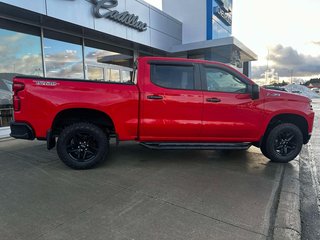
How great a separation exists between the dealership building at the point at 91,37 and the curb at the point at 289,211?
26.0ft

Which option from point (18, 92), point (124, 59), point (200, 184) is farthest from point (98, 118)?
point (124, 59)

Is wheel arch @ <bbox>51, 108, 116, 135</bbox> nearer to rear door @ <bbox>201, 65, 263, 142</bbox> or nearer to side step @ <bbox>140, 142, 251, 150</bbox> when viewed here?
side step @ <bbox>140, 142, 251, 150</bbox>

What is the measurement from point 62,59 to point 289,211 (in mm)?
9474

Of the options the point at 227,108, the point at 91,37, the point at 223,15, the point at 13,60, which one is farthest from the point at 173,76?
the point at 223,15

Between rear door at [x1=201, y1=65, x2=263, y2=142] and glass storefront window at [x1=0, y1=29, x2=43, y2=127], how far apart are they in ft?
22.1

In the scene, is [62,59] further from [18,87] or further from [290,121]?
[290,121]

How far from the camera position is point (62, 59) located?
10.2 meters

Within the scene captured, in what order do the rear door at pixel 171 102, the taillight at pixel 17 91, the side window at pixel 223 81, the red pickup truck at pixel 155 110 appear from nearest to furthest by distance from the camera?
1. the taillight at pixel 17 91
2. the red pickup truck at pixel 155 110
3. the rear door at pixel 171 102
4. the side window at pixel 223 81

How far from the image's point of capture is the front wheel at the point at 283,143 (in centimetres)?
526

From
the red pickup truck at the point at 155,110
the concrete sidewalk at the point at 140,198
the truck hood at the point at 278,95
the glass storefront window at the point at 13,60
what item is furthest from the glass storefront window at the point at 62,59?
the truck hood at the point at 278,95

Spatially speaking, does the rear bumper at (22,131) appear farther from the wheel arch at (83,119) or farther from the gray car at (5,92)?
the gray car at (5,92)

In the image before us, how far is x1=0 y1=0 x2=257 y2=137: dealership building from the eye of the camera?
832 cm

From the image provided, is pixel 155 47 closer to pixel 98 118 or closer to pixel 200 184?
pixel 98 118

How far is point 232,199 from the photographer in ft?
11.9
